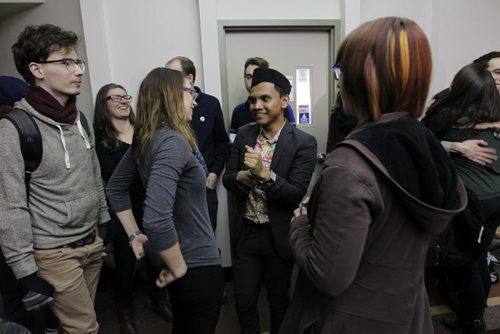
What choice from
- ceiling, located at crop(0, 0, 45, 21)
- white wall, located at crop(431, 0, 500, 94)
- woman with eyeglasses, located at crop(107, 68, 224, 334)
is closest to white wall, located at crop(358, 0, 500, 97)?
white wall, located at crop(431, 0, 500, 94)

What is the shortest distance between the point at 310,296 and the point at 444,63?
9.74ft

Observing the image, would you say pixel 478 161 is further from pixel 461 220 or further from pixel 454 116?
pixel 461 220

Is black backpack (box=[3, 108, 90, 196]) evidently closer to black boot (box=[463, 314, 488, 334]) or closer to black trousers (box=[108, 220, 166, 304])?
black trousers (box=[108, 220, 166, 304])

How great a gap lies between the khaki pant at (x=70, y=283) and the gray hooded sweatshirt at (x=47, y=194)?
0.06 metres

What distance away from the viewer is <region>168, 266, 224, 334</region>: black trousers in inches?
50.7

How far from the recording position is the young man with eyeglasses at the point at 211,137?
256 cm

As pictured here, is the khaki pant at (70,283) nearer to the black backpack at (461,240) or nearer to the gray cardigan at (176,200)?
the gray cardigan at (176,200)

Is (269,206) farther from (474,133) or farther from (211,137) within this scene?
(474,133)

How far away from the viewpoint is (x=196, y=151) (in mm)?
1358

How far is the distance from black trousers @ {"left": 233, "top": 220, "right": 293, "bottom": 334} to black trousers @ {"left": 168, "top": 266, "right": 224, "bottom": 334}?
532 mm

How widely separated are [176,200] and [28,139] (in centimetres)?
61

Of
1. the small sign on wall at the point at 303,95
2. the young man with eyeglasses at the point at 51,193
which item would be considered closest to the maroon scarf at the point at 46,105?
the young man with eyeglasses at the point at 51,193

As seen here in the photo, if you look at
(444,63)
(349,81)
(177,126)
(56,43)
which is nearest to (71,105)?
(56,43)

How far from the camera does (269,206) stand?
72.1 inches
